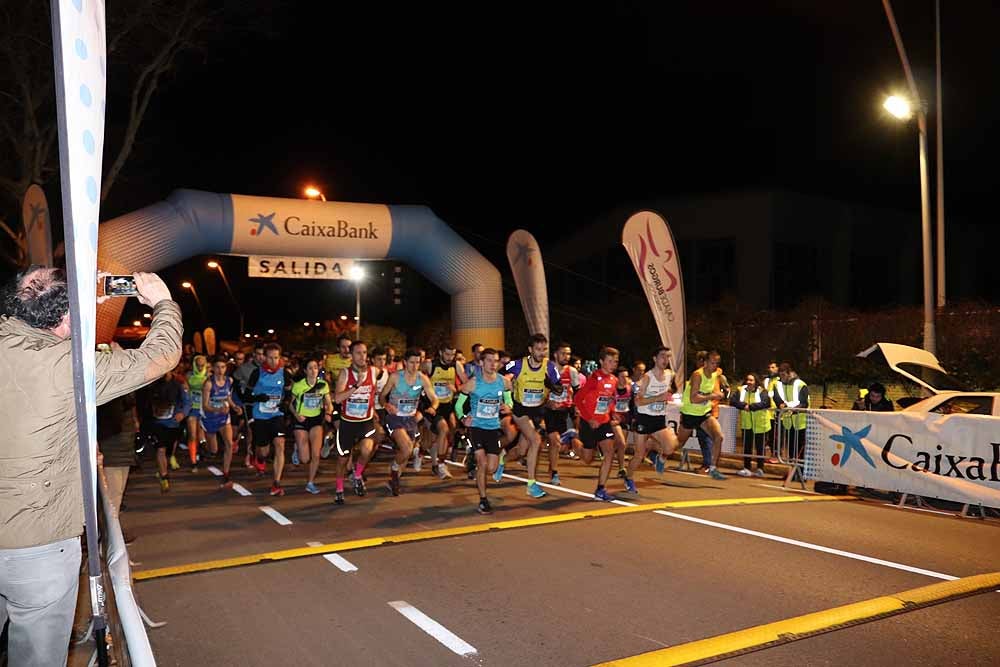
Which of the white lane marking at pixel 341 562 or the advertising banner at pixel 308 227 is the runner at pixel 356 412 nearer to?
the white lane marking at pixel 341 562

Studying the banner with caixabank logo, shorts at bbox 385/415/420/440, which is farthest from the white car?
shorts at bbox 385/415/420/440

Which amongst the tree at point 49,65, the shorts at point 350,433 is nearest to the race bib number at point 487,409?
the shorts at point 350,433

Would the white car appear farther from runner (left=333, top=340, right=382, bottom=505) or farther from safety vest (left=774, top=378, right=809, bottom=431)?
runner (left=333, top=340, right=382, bottom=505)

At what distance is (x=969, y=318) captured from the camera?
1573 centimetres

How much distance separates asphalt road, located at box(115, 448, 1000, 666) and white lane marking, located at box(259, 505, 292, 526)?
0.29 ft

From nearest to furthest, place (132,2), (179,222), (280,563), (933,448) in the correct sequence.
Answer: (280,563), (933,448), (179,222), (132,2)

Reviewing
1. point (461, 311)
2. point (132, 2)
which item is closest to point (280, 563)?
point (461, 311)

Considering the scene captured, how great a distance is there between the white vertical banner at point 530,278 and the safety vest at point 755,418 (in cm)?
648

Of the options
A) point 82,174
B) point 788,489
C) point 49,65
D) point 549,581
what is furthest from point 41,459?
point 49,65

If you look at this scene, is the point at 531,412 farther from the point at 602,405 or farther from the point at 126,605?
the point at 126,605

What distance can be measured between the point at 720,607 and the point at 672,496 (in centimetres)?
492

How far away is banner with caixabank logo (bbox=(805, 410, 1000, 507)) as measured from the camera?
31.1 ft

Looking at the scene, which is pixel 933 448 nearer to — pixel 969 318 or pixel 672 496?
pixel 672 496

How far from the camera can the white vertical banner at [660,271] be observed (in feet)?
52.1
